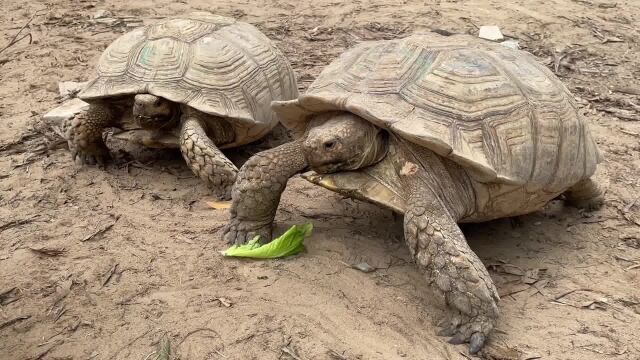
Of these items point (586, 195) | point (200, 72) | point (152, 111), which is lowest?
point (586, 195)

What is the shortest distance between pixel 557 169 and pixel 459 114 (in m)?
0.73

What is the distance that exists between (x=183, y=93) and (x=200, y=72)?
22 cm

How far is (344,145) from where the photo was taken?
324 centimetres

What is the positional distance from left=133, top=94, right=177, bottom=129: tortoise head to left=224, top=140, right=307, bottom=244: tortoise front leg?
4.26ft

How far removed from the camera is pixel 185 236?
3754mm

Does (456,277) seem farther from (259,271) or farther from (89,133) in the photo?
(89,133)

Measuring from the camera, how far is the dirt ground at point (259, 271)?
2.84 meters

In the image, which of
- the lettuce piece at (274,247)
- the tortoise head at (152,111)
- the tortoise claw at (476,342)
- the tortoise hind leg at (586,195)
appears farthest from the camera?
the tortoise head at (152,111)

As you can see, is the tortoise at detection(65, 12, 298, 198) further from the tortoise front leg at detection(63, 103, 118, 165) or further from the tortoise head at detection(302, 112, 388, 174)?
the tortoise head at detection(302, 112, 388, 174)

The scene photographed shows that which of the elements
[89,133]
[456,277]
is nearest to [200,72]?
[89,133]

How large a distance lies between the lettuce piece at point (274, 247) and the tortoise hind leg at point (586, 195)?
5.99 ft

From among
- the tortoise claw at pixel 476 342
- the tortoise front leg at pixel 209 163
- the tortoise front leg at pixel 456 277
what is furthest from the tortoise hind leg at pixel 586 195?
the tortoise front leg at pixel 209 163

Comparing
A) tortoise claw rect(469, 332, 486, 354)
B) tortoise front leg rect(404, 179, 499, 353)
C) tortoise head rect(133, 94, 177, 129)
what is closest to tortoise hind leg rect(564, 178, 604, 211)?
tortoise front leg rect(404, 179, 499, 353)

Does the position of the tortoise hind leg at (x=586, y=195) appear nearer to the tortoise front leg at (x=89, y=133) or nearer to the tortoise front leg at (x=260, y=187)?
the tortoise front leg at (x=260, y=187)
